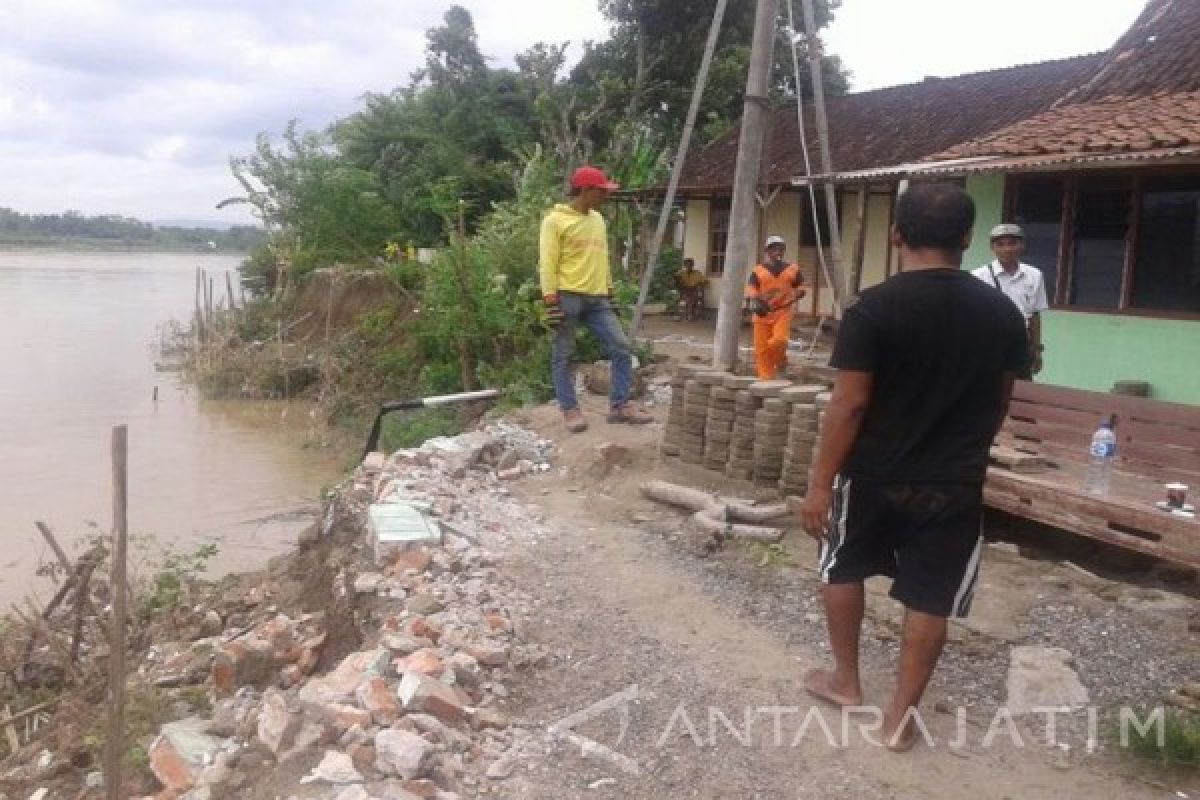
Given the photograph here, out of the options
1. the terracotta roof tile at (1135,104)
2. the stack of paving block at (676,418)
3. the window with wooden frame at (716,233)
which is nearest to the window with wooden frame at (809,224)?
the window with wooden frame at (716,233)

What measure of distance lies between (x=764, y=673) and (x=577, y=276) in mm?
3704

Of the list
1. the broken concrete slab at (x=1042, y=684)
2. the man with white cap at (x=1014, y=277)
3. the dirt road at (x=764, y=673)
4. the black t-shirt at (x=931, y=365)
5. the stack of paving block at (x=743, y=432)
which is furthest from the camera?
the stack of paving block at (x=743, y=432)

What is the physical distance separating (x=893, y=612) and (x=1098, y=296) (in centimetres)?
503

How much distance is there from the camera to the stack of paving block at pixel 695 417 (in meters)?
6.28

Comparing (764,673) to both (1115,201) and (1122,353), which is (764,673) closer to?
(1122,353)

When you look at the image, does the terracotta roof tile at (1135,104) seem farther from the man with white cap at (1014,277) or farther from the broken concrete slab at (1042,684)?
the broken concrete slab at (1042,684)

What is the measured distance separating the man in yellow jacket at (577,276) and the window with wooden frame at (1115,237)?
380 centimetres

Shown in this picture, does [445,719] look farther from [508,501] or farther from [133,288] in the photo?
[133,288]

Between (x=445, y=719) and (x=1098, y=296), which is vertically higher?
(x=1098, y=296)

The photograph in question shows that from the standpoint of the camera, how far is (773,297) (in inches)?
310

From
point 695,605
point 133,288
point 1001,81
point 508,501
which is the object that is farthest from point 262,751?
point 133,288

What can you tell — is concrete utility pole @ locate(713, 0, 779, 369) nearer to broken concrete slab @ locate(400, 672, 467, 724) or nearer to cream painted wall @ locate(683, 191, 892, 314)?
broken concrete slab @ locate(400, 672, 467, 724)

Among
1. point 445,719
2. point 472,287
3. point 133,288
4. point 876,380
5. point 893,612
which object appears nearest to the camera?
point 876,380

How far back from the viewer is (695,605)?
14.5 ft
